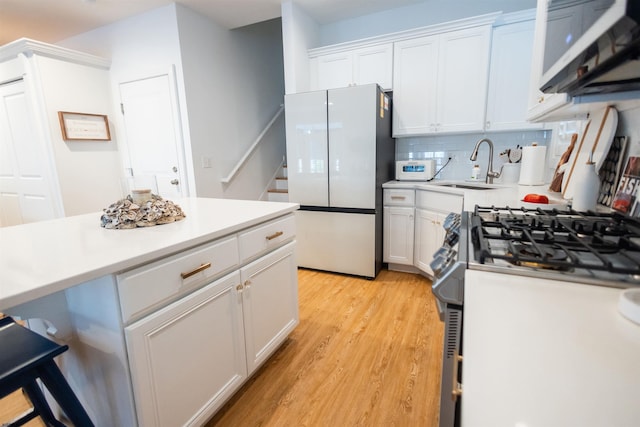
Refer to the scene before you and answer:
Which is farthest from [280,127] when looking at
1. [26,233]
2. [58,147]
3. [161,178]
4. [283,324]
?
[26,233]

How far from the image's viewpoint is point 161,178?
3176mm

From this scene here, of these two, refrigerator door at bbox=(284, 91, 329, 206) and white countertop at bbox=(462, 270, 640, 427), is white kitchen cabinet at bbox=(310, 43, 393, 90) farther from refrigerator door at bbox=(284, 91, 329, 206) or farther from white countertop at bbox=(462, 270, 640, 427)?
white countertop at bbox=(462, 270, 640, 427)

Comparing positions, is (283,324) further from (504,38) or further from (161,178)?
(504,38)

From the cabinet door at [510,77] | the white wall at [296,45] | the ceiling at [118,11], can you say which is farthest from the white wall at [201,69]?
the cabinet door at [510,77]

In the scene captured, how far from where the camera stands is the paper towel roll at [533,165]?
6.82ft

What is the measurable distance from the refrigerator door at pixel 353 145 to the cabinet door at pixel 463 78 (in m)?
0.73

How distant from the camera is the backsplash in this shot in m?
2.73

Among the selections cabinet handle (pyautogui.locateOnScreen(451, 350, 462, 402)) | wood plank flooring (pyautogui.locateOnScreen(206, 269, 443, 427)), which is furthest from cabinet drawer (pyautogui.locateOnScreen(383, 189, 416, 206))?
cabinet handle (pyautogui.locateOnScreen(451, 350, 462, 402))

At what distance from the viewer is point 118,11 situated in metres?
2.88

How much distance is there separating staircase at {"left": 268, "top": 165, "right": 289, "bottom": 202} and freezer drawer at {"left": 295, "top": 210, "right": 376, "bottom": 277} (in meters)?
0.89

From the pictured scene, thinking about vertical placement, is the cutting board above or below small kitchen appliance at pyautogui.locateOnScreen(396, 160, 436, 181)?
above

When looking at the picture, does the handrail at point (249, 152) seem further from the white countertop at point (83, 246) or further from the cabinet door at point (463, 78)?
the cabinet door at point (463, 78)

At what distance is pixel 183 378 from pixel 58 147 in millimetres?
3073

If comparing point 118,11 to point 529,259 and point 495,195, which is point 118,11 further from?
point 529,259
